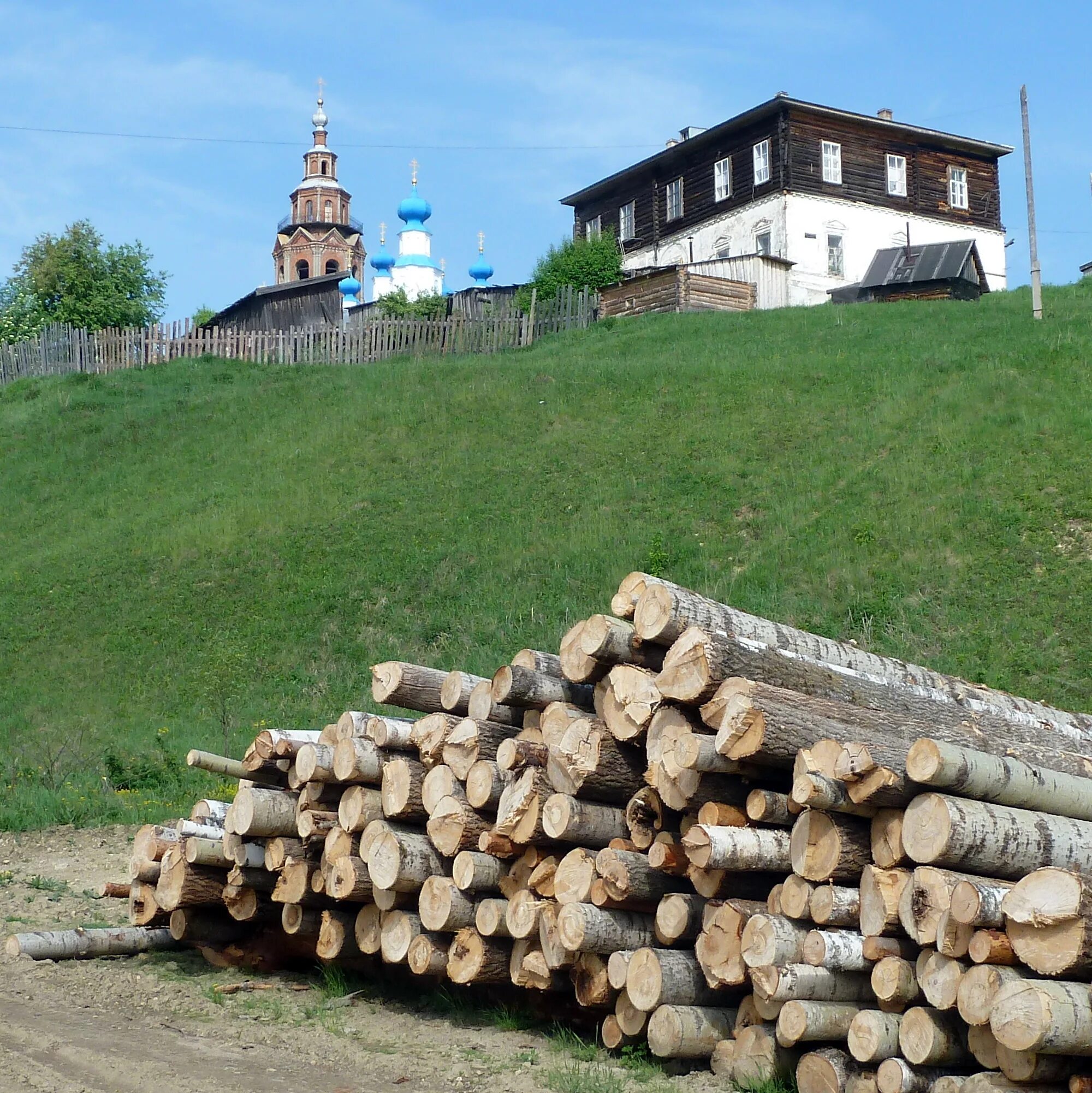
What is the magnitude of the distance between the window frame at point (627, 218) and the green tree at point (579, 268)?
4.34 metres

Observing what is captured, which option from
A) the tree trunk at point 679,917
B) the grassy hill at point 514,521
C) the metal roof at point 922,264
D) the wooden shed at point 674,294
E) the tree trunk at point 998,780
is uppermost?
the metal roof at point 922,264

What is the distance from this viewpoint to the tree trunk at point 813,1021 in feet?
16.9

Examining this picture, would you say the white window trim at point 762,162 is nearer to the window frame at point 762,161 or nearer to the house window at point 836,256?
the window frame at point 762,161

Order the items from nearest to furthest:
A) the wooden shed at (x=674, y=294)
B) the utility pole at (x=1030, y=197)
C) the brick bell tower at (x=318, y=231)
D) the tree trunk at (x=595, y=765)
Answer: the tree trunk at (x=595, y=765)
the utility pole at (x=1030, y=197)
the wooden shed at (x=674, y=294)
the brick bell tower at (x=318, y=231)

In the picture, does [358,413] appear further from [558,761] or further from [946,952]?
[946,952]

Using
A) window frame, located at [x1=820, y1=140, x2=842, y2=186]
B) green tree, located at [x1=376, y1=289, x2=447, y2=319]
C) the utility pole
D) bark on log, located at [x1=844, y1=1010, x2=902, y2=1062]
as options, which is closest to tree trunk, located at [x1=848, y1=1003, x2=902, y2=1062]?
bark on log, located at [x1=844, y1=1010, x2=902, y2=1062]

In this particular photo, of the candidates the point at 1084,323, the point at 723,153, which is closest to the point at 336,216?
the point at 723,153

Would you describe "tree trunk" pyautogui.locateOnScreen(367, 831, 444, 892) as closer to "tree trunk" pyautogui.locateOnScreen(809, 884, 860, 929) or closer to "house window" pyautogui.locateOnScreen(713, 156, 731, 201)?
"tree trunk" pyautogui.locateOnScreen(809, 884, 860, 929)

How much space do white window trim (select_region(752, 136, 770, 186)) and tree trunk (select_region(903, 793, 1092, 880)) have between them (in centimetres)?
4109

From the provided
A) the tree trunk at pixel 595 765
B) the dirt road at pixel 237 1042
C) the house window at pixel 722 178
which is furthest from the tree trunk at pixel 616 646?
the house window at pixel 722 178

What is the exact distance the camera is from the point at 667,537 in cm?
1916

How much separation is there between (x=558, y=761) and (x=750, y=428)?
17.4 m

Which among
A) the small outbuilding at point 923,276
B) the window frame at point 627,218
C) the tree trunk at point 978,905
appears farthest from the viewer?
the window frame at point 627,218

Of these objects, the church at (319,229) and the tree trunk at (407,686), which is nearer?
the tree trunk at (407,686)
